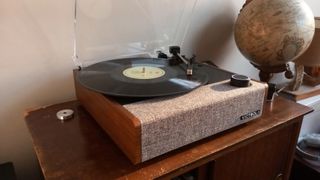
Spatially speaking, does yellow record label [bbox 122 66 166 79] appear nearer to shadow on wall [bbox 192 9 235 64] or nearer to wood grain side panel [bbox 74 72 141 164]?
wood grain side panel [bbox 74 72 141 164]

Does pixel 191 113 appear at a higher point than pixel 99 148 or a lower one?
higher

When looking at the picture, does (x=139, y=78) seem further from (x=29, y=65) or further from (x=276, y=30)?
(x=276, y=30)

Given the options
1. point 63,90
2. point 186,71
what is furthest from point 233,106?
point 63,90

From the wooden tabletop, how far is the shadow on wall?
48 centimetres

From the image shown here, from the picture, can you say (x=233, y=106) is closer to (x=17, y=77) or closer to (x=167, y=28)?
(x=167, y=28)

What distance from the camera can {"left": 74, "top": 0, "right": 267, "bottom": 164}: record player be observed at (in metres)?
0.60

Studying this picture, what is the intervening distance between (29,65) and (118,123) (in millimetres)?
456

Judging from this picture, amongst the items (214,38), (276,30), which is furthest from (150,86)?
(214,38)

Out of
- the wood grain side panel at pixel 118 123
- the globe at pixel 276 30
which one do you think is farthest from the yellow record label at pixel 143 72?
the globe at pixel 276 30

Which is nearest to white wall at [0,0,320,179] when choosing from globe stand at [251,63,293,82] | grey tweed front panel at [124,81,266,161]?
grey tweed front panel at [124,81,266,161]

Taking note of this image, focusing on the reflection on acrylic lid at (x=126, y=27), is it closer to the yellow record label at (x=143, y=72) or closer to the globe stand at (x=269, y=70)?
the yellow record label at (x=143, y=72)

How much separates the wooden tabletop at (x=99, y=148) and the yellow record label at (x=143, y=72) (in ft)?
0.57

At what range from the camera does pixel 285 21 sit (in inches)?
36.1

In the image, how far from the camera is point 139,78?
→ 2.49ft
